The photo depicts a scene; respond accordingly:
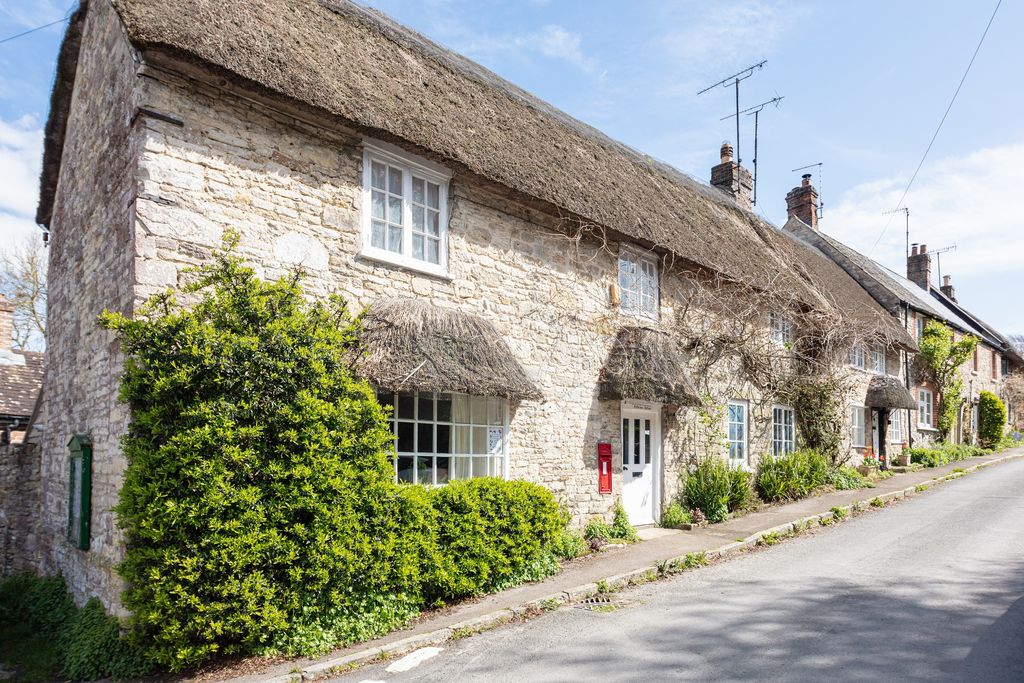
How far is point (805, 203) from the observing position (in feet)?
88.1

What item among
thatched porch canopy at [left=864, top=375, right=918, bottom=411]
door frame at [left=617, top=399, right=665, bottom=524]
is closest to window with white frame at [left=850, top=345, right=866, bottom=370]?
thatched porch canopy at [left=864, top=375, right=918, bottom=411]

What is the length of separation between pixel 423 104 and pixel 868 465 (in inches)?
624

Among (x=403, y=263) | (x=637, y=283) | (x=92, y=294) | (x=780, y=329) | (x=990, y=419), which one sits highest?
(x=637, y=283)

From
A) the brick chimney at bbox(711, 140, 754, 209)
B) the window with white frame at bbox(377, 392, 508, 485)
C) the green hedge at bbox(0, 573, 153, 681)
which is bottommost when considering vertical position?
the green hedge at bbox(0, 573, 153, 681)

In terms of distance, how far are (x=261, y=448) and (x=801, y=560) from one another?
708cm

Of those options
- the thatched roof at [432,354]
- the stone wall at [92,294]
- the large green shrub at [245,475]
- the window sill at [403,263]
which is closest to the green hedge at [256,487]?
the large green shrub at [245,475]

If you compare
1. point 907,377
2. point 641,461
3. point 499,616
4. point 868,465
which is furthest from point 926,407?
point 499,616

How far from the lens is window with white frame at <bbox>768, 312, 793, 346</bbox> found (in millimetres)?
15538

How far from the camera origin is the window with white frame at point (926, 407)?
25109mm

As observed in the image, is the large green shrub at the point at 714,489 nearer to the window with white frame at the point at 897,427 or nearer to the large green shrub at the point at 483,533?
the large green shrub at the point at 483,533

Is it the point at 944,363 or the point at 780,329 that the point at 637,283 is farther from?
the point at 944,363

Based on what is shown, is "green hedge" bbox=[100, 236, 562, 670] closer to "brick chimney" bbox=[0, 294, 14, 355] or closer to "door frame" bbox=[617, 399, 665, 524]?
"door frame" bbox=[617, 399, 665, 524]

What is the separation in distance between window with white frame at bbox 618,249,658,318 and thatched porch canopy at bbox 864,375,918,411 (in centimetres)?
1191

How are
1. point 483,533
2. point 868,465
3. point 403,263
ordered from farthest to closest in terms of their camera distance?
point 868,465, point 403,263, point 483,533
